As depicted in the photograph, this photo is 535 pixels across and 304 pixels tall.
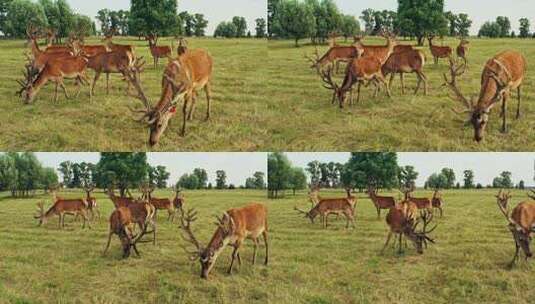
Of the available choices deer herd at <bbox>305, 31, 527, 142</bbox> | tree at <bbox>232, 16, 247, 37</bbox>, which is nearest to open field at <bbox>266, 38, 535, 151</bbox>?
deer herd at <bbox>305, 31, 527, 142</bbox>

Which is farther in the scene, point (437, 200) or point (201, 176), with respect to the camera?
point (437, 200)

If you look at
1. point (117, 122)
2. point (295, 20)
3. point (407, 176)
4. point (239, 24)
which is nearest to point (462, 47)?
point (295, 20)

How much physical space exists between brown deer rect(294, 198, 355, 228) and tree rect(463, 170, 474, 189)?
214 centimetres

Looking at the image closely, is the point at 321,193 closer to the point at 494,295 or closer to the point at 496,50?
the point at 494,295

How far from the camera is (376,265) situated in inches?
364

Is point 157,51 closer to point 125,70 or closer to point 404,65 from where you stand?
point 125,70

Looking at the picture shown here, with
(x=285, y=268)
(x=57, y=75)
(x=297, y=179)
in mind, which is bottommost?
(x=285, y=268)

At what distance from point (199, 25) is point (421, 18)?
5859mm

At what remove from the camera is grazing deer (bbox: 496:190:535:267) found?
891 centimetres

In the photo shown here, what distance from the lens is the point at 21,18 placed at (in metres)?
15.2

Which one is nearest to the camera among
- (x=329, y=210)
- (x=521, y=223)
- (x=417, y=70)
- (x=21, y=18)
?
(x=521, y=223)

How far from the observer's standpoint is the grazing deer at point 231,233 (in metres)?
8.66

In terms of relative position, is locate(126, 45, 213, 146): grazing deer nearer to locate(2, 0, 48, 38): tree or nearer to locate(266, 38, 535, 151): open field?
locate(266, 38, 535, 151): open field

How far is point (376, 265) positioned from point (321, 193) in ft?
8.73
